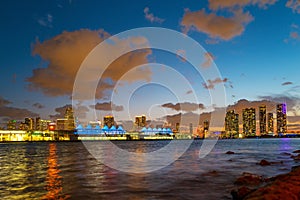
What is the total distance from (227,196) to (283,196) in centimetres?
694

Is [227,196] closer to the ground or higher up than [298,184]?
closer to the ground

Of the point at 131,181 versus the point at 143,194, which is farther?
the point at 131,181

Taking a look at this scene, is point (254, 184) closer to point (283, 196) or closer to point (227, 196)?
point (227, 196)

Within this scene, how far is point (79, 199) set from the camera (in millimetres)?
19562

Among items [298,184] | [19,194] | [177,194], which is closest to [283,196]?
[298,184]

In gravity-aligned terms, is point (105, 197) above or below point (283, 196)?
below

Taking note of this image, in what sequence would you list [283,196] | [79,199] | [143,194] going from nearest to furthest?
[283,196] → [79,199] → [143,194]

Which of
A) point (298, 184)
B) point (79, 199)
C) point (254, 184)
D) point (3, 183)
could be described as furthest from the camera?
point (3, 183)

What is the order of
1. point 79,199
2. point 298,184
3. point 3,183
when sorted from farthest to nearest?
point 3,183
point 79,199
point 298,184

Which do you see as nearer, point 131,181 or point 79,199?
point 79,199

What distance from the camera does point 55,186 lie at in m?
24.7

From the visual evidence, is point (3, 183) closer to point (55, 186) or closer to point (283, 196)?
point (55, 186)

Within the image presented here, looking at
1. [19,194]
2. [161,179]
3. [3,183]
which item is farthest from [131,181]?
[3,183]

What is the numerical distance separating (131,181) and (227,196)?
10.4 m
